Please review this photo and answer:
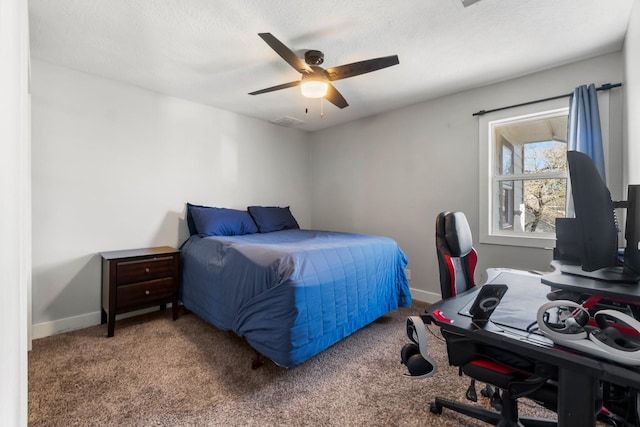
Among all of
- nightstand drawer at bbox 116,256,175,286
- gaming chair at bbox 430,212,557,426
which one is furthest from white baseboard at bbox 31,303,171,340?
gaming chair at bbox 430,212,557,426

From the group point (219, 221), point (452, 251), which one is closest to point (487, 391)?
point (452, 251)

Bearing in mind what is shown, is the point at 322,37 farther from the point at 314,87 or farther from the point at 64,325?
the point at 64,325

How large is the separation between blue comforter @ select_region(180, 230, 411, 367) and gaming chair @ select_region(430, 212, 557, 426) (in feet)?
2.56

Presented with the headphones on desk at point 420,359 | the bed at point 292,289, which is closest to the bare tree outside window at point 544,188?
the bed at point 292,289

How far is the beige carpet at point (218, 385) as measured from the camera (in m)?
1.45

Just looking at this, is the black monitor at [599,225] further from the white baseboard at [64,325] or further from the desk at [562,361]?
the white baseboard at [64,325]

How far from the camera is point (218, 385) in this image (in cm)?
171

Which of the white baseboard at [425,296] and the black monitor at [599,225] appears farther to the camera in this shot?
the white baseboard at [425,296]

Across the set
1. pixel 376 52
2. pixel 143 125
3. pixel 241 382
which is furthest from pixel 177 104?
pixel 241 382

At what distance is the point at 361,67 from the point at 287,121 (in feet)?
7.01

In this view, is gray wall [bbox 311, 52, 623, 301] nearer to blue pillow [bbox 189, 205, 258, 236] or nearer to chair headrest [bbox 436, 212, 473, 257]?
blue pillow [bbox 189, 205, 258, 236]

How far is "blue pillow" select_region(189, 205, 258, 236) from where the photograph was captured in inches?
115

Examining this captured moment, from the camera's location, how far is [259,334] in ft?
6.00

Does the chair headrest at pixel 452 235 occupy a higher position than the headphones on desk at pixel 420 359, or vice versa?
the chair headrest at pixel 452 235
